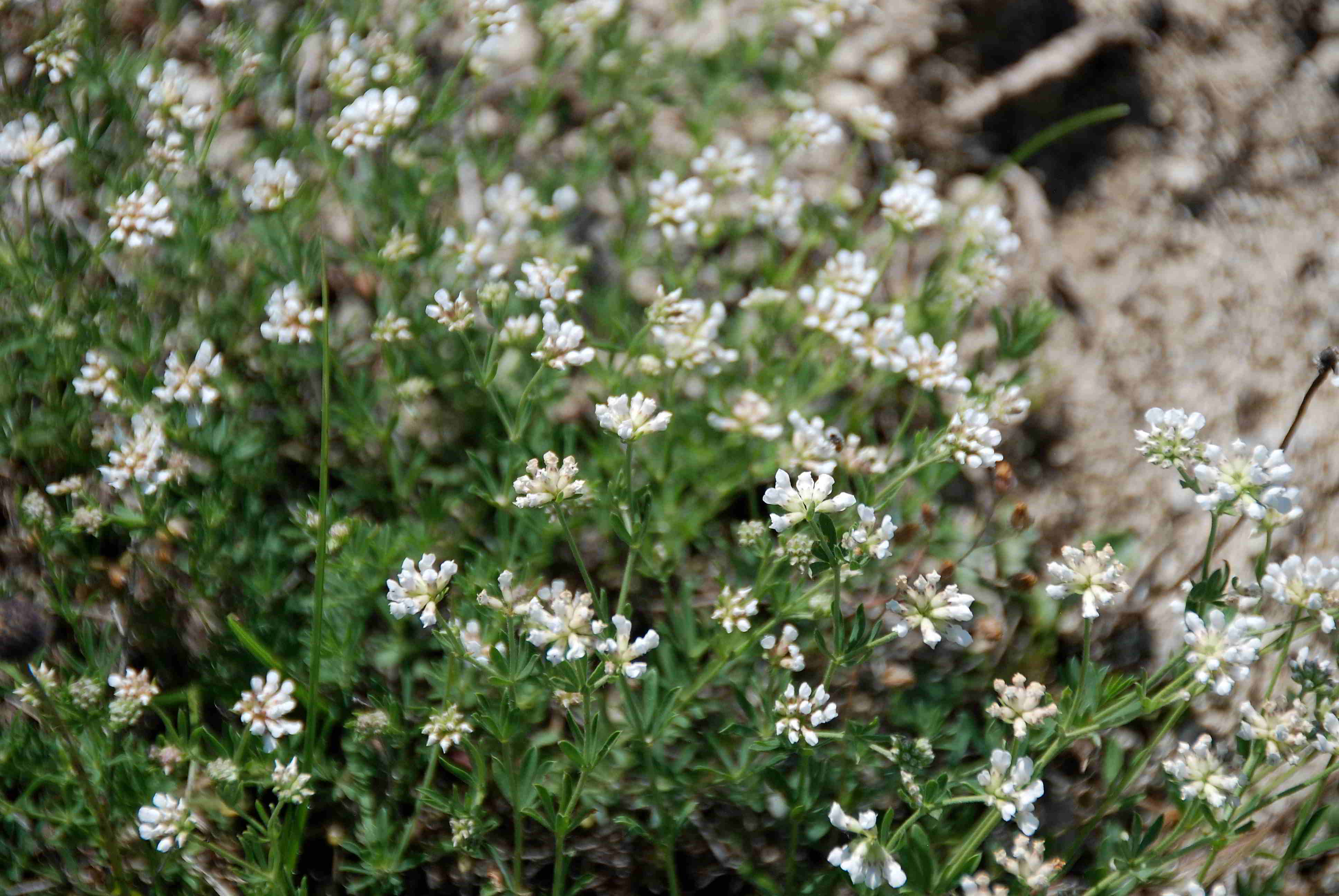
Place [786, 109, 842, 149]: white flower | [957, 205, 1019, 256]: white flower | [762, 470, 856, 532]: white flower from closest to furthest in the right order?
[762, 470, 856, 532]: white flower, [957, 205, 1019, 256]: white flower, [786, 109, 842, 149]: white flower

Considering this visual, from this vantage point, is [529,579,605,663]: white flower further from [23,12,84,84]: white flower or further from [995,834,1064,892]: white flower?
[23,12,84,84]: white flower

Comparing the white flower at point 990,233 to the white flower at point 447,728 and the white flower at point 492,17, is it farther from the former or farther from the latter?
the white flower at point 447,728

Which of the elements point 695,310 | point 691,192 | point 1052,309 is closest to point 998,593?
point 1052,309

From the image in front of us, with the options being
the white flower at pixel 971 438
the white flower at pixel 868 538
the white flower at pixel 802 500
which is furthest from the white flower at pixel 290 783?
the white flower at pixel 971 438

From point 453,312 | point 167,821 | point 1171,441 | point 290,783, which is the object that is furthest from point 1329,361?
point 167,821

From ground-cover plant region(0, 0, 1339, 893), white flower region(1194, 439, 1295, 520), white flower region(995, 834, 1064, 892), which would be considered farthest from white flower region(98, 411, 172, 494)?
white flower region(1194, 439, 1295, 520)

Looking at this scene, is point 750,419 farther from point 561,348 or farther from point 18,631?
point 18,631

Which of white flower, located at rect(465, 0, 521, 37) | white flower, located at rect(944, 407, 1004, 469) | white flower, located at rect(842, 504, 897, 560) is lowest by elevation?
white flower, located at rect(944, 407, 1004, 469)

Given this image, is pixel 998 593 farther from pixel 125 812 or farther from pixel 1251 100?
pixel 125 812
